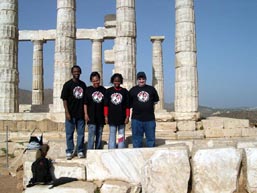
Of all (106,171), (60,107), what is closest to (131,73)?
(60,107)

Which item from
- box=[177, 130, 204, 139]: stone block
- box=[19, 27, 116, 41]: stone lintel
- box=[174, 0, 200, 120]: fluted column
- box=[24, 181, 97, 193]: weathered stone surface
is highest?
box=[19, 27, 116, 41]: stone lintel

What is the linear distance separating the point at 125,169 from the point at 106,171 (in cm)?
39

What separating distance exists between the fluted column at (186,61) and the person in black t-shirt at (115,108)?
31.9 feet

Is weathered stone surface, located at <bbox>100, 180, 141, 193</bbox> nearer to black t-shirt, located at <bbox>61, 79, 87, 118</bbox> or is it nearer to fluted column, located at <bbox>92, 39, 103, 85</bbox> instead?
black t-shirt, located at <bbox>61, 79, 87, 118</bbox>

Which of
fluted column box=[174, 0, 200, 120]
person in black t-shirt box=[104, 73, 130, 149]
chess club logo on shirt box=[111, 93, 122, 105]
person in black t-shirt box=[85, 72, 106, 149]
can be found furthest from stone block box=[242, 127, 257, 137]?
person in black t-shirt box=[85, 72, 106, 149]

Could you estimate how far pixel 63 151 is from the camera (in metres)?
8.37

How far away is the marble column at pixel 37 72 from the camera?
2873 centimetres

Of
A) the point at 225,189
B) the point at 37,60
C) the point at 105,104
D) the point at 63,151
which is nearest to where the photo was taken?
the point at 225,189

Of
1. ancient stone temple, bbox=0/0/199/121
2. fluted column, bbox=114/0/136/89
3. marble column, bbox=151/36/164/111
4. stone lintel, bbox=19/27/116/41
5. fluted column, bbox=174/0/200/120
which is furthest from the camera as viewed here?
marble column, bbox=151/36/164/111

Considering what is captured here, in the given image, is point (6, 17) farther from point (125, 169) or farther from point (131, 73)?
point (125, 169)

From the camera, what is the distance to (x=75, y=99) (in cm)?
734

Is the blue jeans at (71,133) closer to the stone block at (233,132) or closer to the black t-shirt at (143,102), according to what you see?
the black t-shirt at (143,102)

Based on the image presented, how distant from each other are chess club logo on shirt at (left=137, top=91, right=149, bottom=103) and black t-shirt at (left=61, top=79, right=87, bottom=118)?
4.12 ft

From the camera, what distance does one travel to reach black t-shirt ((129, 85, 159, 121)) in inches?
295
